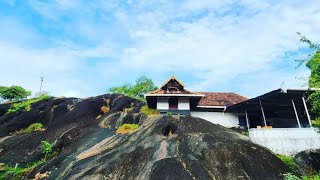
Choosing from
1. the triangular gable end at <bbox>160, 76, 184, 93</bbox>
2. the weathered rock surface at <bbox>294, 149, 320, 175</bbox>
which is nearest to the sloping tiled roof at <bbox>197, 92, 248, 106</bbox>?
the triangular gable end at <bbox>160, 76, 184, 93</bbox>

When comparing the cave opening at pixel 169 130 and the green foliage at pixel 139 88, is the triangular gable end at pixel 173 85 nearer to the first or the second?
the cave opening at pixel 169 130

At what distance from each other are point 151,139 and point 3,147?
1808cm

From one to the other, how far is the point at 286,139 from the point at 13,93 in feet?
165

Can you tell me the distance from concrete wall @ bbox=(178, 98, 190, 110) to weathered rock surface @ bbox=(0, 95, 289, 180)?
4.97 meters

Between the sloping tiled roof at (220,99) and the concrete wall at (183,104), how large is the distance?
1.73 meters

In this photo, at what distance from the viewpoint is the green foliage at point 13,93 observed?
54.1 meters

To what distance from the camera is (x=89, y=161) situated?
19641 millimetres

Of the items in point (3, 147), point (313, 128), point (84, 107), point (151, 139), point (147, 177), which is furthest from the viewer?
point (84, 107)

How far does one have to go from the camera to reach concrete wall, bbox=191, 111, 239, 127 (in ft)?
102

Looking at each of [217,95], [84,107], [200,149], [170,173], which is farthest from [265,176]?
[84,107]

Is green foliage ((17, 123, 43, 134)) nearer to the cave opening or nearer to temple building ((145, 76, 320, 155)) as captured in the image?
temple building ((145, 76, 320, 155))

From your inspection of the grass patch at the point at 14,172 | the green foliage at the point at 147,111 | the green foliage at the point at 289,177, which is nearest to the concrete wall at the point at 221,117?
the green foliage at the point at 147,111

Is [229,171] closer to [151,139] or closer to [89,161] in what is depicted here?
Result: [151,139]

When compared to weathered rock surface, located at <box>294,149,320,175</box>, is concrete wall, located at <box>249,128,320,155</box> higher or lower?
higher
